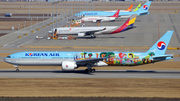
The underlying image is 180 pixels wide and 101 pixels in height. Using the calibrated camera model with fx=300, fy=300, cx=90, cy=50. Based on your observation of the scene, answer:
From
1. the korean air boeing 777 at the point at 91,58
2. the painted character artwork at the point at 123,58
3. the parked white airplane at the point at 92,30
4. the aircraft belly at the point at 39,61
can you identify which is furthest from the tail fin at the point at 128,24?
the aircraft belly at the point at 39,61

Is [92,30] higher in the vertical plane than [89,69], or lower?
higher

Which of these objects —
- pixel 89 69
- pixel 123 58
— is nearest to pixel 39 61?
pixel 89 69

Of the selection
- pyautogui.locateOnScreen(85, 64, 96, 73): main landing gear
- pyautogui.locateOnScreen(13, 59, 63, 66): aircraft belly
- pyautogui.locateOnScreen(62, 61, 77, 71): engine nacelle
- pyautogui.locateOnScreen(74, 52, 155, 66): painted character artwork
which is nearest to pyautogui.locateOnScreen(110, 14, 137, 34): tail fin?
pyautogui.locateOnScreen(74, 52, 155, 66): painted character artwork

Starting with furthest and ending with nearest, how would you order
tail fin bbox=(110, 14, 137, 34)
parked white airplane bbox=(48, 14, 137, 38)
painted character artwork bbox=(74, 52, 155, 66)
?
parked white airplane bbox=(48, 14, 137, 38)
tail fin bbox=(110, 14, 137, 34)
painted character artwork bbox=(74, 52, 155, 66)

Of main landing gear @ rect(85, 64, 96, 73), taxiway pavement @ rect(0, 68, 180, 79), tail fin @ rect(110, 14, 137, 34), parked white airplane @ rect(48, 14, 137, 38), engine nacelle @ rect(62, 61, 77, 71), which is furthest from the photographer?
parked white airplane @ rect(48, 14, 137, 38)

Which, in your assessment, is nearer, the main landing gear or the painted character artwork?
the painted character artwork

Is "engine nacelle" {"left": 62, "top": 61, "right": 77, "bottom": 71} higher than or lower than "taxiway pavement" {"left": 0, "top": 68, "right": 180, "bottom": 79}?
higher

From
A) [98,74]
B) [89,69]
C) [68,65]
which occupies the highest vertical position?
[68,65]

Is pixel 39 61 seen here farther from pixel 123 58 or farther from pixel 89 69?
pixel 123 58

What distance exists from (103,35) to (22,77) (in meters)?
71.4

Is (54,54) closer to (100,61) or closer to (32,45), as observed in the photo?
(100,61)

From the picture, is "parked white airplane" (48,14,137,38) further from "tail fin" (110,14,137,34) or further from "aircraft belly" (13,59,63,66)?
"aircraft belly" (13,59,63,66)

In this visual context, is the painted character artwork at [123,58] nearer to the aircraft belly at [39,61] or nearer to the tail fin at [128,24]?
the aircraft belly at [39,61]

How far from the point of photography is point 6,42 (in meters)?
105
